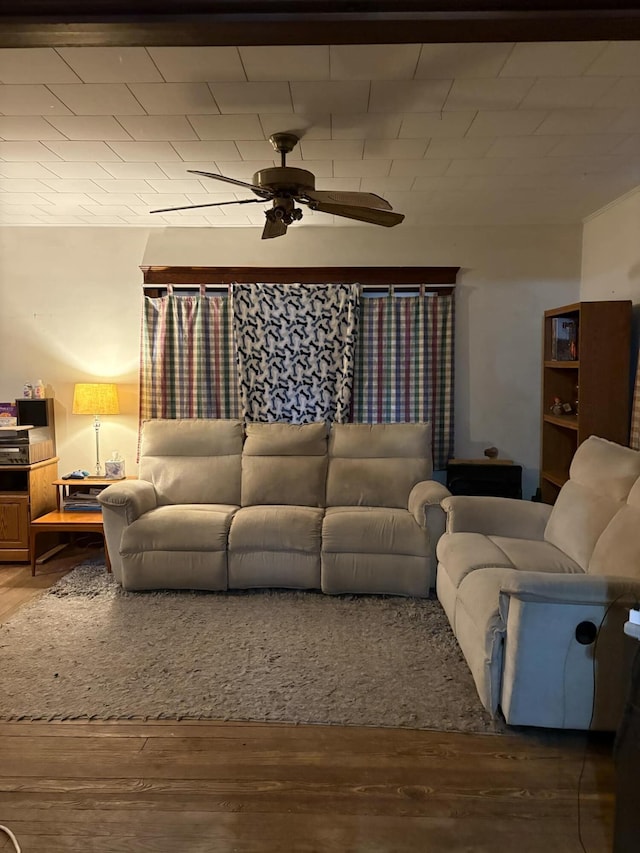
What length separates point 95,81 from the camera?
2.26 metres

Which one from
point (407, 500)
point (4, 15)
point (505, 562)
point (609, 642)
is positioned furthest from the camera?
point (407, 500)

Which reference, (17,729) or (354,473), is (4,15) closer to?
A: (17,729)

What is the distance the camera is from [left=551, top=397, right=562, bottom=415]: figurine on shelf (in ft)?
14.3

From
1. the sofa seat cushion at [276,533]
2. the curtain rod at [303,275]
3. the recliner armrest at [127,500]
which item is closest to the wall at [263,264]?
the curtain rod at [303,275]

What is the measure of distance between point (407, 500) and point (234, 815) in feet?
7.85

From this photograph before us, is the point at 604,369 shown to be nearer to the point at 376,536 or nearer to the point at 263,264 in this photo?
the point at 376,536

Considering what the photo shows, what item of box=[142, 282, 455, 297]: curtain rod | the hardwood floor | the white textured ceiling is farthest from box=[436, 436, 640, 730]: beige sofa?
box=[142, 282, 455, 297]: curtain rod

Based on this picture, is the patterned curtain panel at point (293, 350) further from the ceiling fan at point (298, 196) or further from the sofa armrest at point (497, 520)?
the ceiling fan at point (298, 196)

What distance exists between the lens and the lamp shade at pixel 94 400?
4410 millimetres

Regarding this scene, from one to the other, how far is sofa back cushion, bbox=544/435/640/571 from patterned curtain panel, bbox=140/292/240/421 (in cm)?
255

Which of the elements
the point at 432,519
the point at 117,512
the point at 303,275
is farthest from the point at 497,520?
the point at 303,275

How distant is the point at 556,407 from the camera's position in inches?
172

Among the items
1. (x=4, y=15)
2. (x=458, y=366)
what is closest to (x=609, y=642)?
(x=4, y=15)

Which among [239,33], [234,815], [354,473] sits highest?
[239,33]
